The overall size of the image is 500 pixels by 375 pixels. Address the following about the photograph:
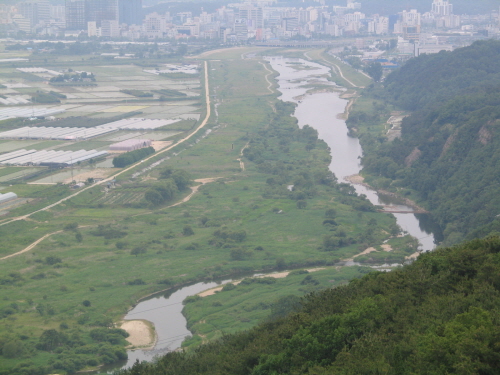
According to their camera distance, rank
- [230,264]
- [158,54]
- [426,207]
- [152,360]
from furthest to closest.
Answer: [158,54] < [426,207] < [230,264] < [152,360]

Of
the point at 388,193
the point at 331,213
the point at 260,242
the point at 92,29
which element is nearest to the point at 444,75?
the point at 388,193

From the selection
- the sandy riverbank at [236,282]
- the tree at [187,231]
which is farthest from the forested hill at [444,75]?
the sandy riverbank at [236,282]

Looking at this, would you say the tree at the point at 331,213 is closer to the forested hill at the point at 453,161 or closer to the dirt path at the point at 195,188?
the forested hill at the point at 453,161

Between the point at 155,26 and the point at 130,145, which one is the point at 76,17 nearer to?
the point at 155,26

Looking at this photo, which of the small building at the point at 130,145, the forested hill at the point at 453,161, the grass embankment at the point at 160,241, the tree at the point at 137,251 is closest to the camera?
the grass embankment at the point at 160,241

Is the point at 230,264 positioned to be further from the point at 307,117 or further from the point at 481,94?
the point at 307,117

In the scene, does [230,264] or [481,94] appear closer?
[230,264]

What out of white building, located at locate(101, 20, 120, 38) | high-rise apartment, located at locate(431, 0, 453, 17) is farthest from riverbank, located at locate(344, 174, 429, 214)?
high-rise apartment, located at locate(431, 0, 453, 17)

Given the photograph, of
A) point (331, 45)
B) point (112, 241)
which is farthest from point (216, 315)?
point (331, 45)
